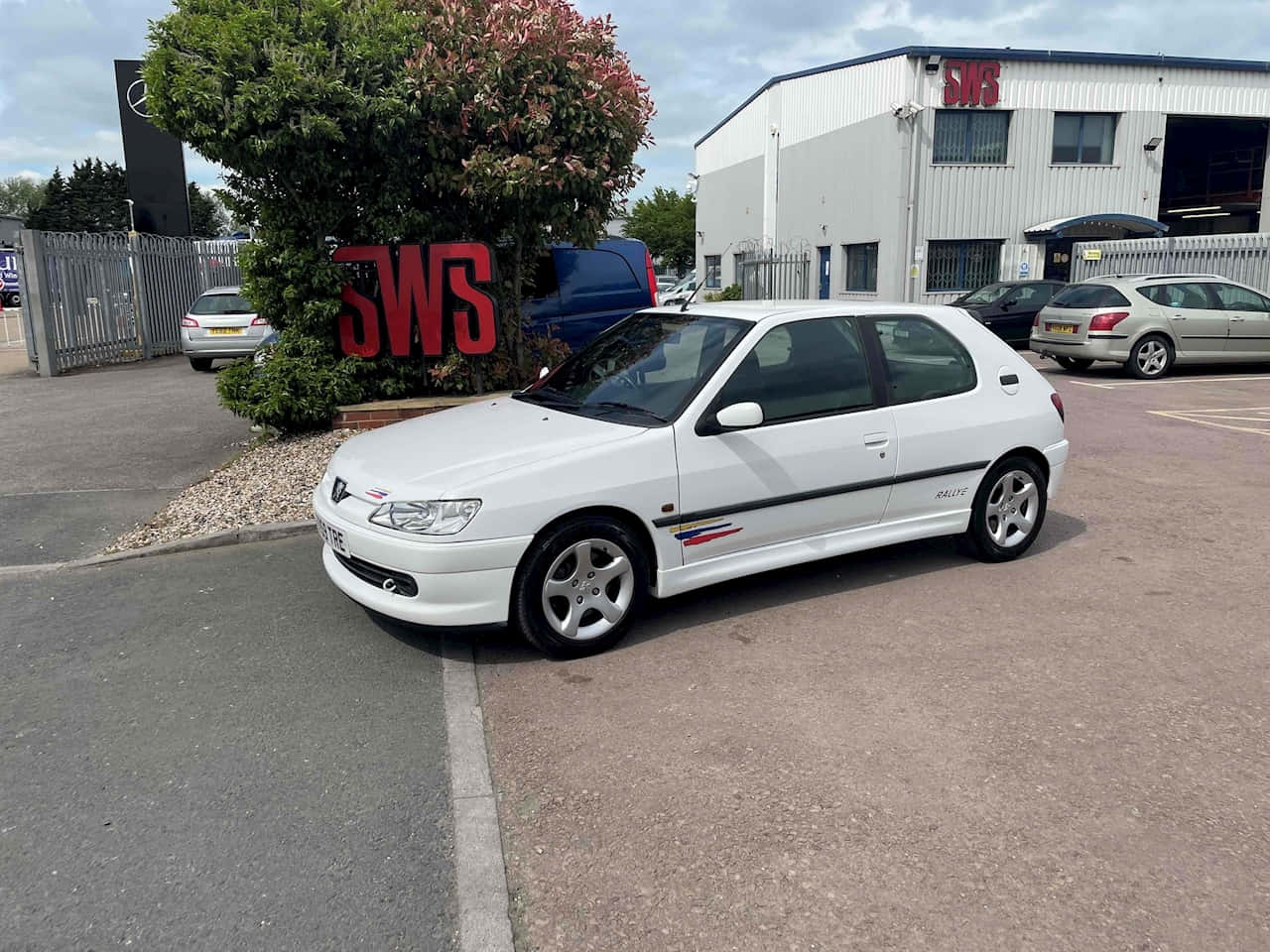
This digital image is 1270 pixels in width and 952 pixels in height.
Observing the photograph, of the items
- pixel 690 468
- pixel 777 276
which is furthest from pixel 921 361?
pixel 777 276

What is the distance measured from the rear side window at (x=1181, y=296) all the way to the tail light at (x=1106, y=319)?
1.97 feet

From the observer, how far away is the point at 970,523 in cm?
594

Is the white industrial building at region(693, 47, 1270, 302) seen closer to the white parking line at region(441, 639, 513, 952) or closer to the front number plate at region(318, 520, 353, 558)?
the front number plate at region(318, 520, 353, 558)

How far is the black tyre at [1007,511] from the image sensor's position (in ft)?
19.5

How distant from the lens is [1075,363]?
1599 cm

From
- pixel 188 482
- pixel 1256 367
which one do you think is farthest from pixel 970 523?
pixel 1256 367

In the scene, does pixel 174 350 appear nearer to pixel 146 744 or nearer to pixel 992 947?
pixel 146 744

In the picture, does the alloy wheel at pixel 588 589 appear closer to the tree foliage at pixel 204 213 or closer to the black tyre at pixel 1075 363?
the black tyre at pixel 1075 363

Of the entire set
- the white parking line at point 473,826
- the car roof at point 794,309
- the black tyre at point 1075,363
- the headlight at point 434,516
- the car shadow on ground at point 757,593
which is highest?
the car roof at point 794,309

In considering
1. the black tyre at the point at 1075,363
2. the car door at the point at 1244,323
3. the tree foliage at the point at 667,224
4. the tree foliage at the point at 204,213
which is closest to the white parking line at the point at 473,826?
the black tyre at the point at 1075,363

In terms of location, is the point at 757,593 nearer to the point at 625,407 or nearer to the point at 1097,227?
the point at 625,407

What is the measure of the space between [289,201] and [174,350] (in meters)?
13.4

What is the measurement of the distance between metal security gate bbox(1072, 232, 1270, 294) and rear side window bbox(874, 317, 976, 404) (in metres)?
17.5

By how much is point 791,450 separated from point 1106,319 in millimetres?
11612
